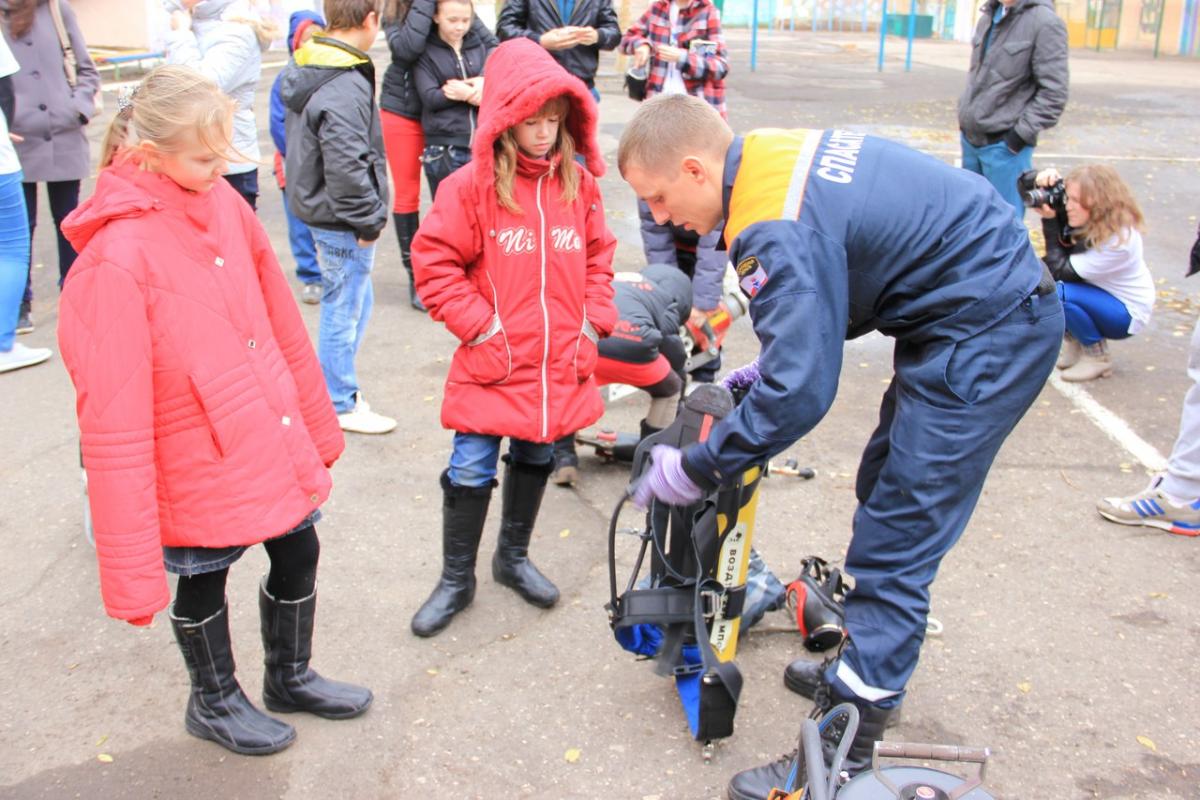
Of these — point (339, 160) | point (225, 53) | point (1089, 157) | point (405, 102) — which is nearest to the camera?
point (339, 160)

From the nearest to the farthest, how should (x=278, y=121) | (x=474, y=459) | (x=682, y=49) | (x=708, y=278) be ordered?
(x=474, y=459) → (x=708, y=278) → (x=682, y=49) → (x=278, y=121)

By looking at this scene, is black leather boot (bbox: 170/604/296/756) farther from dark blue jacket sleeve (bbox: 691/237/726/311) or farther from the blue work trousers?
dark blue jacket sleeve (bbox: 691/237/726/311)

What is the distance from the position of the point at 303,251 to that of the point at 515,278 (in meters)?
3.69

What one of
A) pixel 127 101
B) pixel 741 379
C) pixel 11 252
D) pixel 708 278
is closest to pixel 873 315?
pixel 741 379

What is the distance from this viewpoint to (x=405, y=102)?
21.1 feet

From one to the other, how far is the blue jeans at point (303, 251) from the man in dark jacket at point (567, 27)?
66.6 inches

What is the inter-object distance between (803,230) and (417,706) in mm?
1797

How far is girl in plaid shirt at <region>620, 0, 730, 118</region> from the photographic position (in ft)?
20.3

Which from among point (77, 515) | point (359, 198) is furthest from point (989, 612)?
point (77, 515)

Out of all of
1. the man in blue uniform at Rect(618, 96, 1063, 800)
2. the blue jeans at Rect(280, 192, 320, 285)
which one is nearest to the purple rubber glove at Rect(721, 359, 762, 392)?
the man in blue uniform at Rect(618, 96, 1063, 800)

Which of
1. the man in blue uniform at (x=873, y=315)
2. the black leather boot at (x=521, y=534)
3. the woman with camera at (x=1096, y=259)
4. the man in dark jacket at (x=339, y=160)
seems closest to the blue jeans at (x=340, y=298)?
the man in dark jacket at (x=339, y=160)

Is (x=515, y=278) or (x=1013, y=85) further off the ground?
(x=1013, y=85)

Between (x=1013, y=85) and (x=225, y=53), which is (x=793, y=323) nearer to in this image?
(x=225, y=53)

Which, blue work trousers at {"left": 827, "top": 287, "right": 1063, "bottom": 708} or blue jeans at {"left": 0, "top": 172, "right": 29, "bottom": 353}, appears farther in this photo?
blue jeans at {"left": 0, "top": 172, "right": 29, "bottom": 353}
